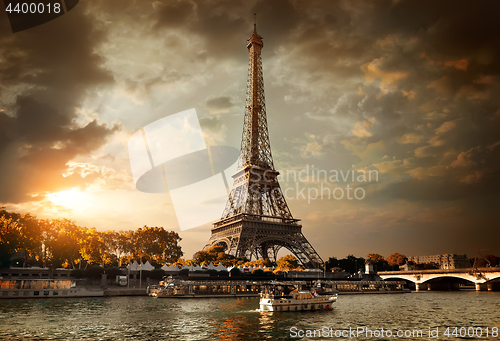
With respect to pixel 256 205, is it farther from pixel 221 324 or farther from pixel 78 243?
pixel 221 324

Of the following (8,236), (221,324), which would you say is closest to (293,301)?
(221,324)

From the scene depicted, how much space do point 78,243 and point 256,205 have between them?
1844 inches

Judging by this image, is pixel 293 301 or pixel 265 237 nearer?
pixel 293 301

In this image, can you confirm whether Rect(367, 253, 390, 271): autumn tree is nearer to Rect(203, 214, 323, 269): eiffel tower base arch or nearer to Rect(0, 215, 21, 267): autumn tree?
Rect(203, 214, 323, 269): eiffel tower base arch

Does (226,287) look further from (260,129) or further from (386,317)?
(260,129)

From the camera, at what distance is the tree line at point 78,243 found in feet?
245

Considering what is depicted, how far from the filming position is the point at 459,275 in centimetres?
10700

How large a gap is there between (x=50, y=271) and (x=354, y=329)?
7177cm

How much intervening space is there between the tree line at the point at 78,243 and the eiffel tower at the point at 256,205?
17.2 metres

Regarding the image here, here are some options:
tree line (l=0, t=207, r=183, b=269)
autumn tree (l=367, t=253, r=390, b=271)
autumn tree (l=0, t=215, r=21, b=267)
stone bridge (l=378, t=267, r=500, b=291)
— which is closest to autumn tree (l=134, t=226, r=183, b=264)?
tree line (l=0, t=207, r=183, b=269)

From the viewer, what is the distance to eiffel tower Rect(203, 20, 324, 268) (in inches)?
3830

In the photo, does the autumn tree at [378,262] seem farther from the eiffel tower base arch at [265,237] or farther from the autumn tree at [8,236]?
the autumn tree at [8,236]

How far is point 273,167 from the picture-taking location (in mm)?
114062

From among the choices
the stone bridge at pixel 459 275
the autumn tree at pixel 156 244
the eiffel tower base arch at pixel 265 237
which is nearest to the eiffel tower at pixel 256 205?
the eiffel tower base arch at pixel 265 237
